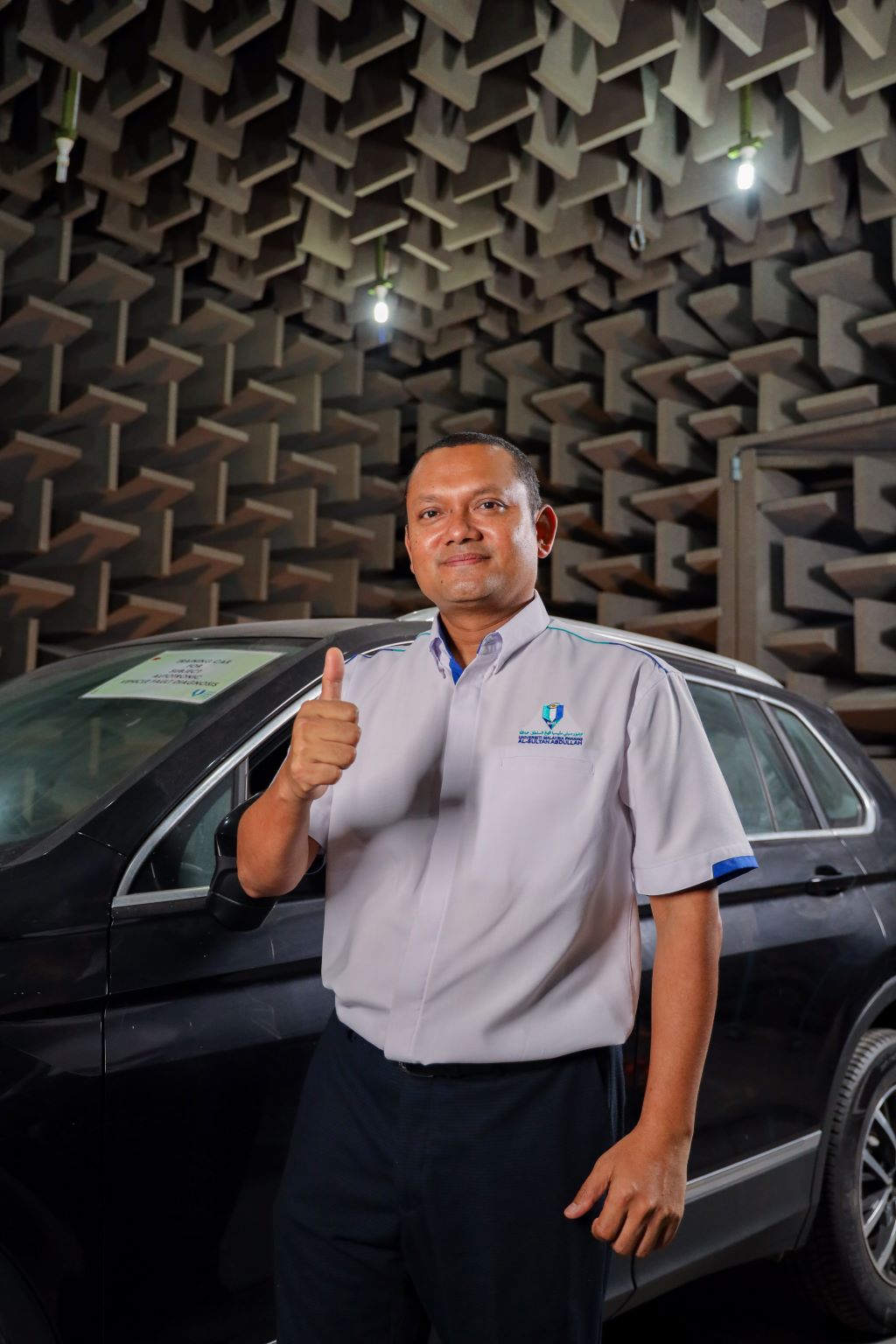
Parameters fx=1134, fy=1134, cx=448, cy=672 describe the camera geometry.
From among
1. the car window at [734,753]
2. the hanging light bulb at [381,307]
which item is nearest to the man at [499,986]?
the car window at [734,753]

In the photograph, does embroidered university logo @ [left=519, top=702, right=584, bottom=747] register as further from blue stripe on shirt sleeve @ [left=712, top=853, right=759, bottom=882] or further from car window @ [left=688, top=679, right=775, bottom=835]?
car window @ [left=688, top=679, right=775, bottom=835]

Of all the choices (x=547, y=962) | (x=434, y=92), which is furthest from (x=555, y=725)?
(x=434, y=92)

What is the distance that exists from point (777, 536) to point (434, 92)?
6.64 ft

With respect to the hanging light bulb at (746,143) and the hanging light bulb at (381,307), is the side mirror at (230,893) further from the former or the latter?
the hanging light bulb at (381,307)

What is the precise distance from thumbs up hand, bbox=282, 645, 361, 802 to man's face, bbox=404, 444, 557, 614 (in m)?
0.20

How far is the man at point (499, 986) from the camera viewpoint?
98 centimetres

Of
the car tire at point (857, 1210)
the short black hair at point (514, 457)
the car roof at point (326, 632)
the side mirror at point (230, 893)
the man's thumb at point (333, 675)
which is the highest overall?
the short black hair at point (514, 457)

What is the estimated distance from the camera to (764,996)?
1.83 meters

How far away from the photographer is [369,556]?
17.7 feet

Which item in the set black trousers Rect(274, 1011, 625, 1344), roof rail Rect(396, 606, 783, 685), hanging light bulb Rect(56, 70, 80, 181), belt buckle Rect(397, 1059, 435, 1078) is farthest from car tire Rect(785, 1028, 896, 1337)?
hanging light bulb Rect(56, 70, 80, 181)

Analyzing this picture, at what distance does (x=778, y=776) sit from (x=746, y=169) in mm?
2370

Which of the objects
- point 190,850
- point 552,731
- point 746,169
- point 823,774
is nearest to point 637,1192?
point 552,731

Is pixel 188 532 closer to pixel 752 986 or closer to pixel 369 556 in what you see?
pixel 369 556

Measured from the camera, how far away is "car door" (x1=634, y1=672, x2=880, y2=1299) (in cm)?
172
